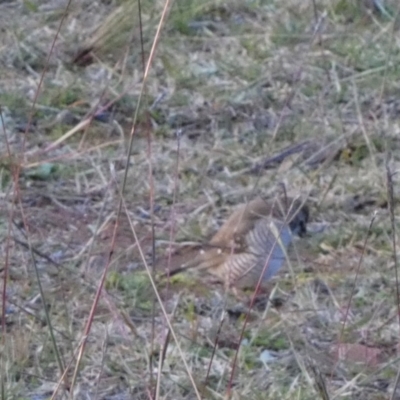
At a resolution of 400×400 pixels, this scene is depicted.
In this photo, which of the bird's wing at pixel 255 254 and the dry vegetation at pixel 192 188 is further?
the bird's wing at pixel 255 254

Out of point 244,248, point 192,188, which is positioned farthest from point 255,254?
point 192,188

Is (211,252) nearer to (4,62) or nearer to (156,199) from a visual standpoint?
(156,199)

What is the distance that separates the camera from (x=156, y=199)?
5746 mm

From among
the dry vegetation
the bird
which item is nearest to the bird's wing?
the bird

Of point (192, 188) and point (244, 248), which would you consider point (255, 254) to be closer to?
point (244, 248)

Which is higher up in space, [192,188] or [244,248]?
[244,248]

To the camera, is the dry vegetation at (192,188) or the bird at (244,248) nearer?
the dry vegetation at (192,188)

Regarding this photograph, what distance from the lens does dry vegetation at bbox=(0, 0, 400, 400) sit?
12.5 feet

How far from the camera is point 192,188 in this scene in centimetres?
582

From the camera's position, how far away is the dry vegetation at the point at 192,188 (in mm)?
3809

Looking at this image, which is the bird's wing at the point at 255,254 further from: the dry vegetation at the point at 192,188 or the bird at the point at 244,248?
the dry vegetation at the point at 192,188

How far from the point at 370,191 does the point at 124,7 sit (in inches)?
84.7

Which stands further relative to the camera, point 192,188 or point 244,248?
point 192,188

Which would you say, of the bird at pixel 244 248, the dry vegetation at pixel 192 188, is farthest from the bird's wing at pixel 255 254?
the dry vegetation at pixel 192 188
